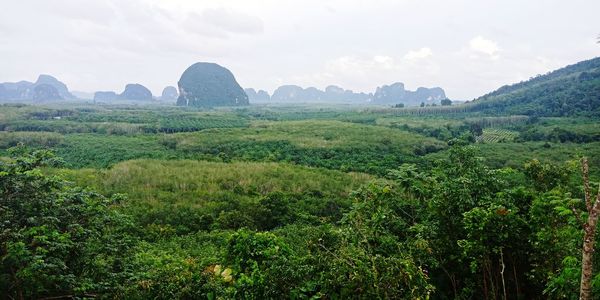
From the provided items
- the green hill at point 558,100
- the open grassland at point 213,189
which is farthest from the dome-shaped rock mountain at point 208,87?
the open grassland at point 213,189

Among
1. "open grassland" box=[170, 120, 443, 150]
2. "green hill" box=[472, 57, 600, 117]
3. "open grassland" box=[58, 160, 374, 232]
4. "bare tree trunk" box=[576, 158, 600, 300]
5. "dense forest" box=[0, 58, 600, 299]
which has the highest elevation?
"green hill" box=[472, 57, 600, 117]

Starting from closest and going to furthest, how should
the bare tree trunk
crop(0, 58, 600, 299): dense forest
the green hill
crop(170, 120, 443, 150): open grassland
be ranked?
the bare tree trunk → crop(0, 58, 600, 299): dense forest → crop(170, 120, 443, 150): open grassland → the green hill

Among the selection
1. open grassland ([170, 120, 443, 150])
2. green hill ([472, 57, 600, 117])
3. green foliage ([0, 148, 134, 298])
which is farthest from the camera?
green hill ([472, 57, 600, 117])

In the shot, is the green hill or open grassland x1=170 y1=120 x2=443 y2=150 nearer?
open grassland x1=170 y1=120 x2=443 y2=150

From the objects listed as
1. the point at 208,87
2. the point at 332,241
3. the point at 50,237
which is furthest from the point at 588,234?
the point at 208,87

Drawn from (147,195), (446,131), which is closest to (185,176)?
(147,195)

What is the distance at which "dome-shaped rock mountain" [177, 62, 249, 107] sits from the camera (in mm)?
153500

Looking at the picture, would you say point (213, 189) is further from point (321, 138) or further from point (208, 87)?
point (208, 87)

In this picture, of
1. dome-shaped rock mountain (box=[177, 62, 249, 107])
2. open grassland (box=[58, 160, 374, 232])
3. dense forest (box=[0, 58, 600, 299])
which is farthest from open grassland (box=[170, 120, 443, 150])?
dome-shaped rock mountain (box=[177, 62, 249, 107])

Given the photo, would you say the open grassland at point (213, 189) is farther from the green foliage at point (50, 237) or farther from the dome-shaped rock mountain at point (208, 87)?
the dome-shaped rock mountain at point (208, 87)

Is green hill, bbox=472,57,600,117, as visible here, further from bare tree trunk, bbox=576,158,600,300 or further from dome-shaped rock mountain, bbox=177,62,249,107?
dome-shaped rock mountain, bbox=177,62,249,107

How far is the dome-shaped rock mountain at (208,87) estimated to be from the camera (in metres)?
154

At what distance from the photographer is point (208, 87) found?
163m

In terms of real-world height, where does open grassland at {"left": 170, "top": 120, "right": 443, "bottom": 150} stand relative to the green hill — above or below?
below
